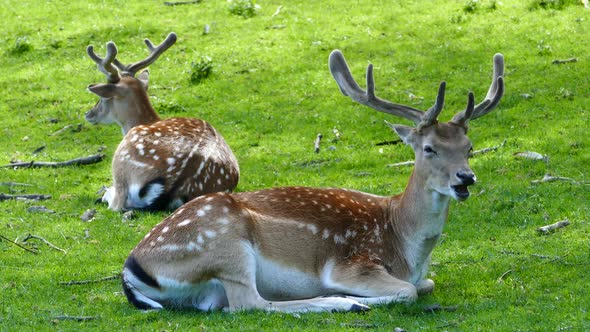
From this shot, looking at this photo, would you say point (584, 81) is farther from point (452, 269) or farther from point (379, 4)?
point (452, 269)

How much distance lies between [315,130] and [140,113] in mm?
→ 2524

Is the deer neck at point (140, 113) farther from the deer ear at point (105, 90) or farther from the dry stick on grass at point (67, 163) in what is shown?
the dry stick on grass at point (67, 163)

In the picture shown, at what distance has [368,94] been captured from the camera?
7.77 metres

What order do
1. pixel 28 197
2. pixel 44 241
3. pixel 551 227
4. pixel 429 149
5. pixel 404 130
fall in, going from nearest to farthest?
1. pixel 429 149
2. pixel 404 130
3. pixel 551 227
4. pixel 44 241
5. pixel 28 197

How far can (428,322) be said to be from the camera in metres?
6.66

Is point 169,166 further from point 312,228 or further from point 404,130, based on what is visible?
point 404,130

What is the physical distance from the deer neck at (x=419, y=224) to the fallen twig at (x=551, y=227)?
172 centimetres

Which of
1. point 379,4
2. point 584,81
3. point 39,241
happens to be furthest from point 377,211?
point 379,4

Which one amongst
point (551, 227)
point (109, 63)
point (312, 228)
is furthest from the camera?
point (109, 63)

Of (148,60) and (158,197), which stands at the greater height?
(148,60)

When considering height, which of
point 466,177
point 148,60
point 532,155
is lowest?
point 532,155

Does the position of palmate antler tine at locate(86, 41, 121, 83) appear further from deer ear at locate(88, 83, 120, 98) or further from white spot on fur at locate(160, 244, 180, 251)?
white spot on fur at locate(160, 244, 180, 251)

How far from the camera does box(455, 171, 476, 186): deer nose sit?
6.94 metres

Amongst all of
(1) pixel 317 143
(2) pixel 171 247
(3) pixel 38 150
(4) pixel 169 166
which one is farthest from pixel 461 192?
(3) pixel 38 150
